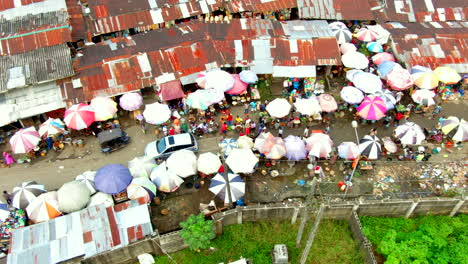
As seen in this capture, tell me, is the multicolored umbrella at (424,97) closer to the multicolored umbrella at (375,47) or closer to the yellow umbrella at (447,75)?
the yellow umbrella at (447,75)

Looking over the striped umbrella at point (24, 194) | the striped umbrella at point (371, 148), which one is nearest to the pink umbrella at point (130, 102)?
the striped umbrella at point (24, 194)

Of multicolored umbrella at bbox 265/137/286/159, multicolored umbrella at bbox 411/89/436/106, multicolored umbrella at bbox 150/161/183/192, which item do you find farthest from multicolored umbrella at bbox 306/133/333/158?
multicolored umbrella at bbox 150/161/183/192

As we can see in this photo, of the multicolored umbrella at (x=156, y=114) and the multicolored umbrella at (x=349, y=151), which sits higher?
the multicolored umbrella at (x=156, y=114)

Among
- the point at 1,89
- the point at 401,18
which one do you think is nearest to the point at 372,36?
the point at 401,18

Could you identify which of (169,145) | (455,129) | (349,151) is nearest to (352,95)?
(349,151)

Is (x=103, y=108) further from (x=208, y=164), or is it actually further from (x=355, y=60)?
(x=355, y=60)

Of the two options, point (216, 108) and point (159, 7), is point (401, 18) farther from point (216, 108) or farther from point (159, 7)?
point (159, 7)
